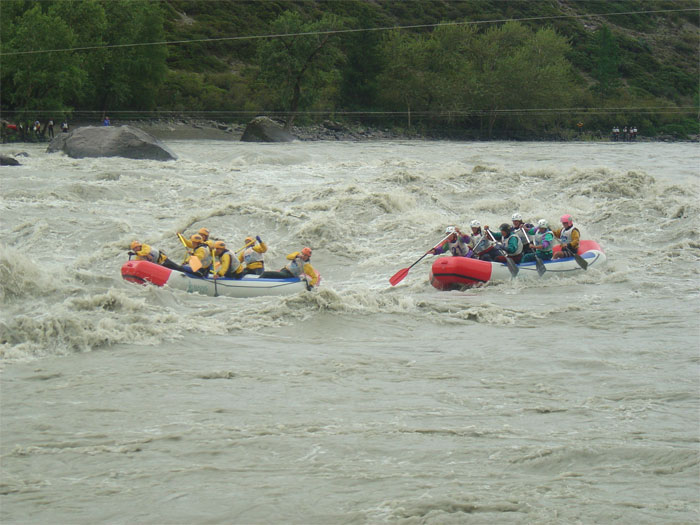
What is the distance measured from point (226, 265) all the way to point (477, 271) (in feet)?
13.4

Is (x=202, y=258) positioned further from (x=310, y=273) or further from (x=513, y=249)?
(x=513, y=249)

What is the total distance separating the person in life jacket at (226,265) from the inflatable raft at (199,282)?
12cm

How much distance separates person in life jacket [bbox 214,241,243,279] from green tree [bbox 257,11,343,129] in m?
37.4

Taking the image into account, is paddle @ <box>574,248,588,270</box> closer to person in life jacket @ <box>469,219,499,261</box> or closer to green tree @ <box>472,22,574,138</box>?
person in life jacket @ <box>469,219,499,261</box>

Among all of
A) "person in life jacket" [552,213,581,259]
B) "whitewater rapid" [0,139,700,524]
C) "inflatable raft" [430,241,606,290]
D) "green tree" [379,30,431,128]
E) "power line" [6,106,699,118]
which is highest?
"green tree" [379,30,431,128]

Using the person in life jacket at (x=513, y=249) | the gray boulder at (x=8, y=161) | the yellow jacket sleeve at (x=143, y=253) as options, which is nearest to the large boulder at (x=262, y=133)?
the gray boulder at (x=8, y=161)

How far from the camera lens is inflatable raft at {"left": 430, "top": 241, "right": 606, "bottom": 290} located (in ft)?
45.0

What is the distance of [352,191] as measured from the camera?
21.6 metres

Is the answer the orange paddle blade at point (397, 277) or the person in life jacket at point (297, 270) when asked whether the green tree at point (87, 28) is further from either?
the person in life jacket at point (297, 270)

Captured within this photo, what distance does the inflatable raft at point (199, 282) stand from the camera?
12.6 m

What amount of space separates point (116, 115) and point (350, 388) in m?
42.4

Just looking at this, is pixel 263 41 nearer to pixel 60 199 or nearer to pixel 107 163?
pixel 107 163

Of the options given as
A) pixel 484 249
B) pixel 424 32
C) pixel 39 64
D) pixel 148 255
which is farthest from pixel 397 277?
pixel 424 32

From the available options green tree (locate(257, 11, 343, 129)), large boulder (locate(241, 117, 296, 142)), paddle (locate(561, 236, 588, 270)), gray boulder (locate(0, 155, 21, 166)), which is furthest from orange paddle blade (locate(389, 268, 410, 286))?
green tree (locate(257, 11, 343, 129))
